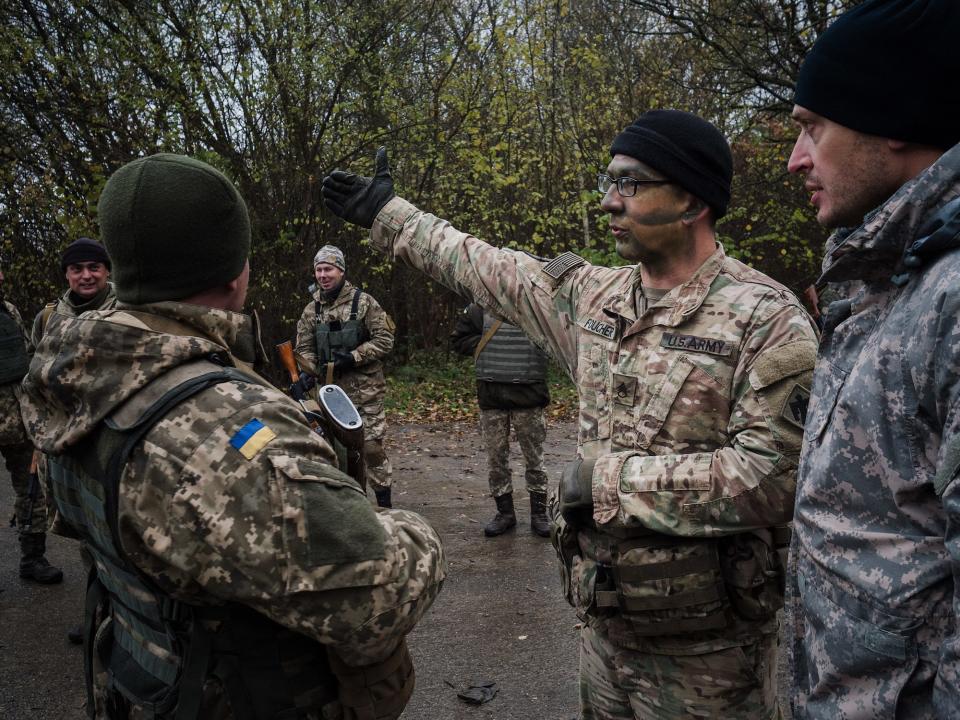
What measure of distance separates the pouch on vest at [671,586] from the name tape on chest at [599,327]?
642mm

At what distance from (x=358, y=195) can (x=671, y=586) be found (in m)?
1.63

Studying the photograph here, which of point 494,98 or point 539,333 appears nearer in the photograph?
point 539,333

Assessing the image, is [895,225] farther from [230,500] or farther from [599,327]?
[230,500]

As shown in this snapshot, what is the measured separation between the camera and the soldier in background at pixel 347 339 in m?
7.06

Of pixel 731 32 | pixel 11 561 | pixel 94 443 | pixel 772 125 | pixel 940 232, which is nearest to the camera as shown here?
pixel 940 232

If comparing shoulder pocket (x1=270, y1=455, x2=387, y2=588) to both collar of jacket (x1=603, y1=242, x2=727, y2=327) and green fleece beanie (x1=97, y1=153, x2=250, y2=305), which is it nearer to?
green fleece beanie (x1=97, y1=153, x2=250, y2=305)

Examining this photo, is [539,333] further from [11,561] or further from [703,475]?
[11,561]

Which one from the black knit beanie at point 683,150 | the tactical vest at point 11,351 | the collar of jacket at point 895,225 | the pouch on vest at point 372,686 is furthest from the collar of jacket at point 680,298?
the tactical vest at point 11,351

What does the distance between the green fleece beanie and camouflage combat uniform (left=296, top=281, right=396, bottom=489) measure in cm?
517

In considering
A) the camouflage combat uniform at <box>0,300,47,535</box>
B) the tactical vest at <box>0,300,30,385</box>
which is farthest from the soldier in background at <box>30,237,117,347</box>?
the camouflage combat uniform at <box>0,300,47,535</box>

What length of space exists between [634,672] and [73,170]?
10612 millimetres

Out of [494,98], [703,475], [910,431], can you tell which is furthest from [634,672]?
[494,98]

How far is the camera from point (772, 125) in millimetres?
13047

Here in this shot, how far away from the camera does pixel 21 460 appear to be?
18.4 feet
